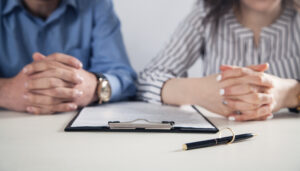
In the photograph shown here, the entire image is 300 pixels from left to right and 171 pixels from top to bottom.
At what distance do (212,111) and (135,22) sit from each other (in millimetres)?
994

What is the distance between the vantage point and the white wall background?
1672 mm

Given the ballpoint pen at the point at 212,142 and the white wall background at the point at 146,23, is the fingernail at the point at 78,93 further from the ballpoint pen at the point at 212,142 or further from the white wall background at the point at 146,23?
the white wall background at the point at 146,23

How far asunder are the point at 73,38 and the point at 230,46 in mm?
669

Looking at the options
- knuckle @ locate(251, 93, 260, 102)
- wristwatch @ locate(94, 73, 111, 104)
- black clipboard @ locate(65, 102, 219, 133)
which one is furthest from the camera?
wristwatch @ locate(94, 73, 111, 104)

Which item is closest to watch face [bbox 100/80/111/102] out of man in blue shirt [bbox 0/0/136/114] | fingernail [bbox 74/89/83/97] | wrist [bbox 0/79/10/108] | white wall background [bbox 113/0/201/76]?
man in blue shirt [bbox 0/0/136/114]

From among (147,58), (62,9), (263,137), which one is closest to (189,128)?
(263,137)

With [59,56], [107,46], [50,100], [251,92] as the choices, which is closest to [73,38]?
[107,46]

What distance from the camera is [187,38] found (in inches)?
46.6

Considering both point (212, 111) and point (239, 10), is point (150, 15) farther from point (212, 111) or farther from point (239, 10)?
point (212, 111)

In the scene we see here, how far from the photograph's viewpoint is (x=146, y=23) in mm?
1678

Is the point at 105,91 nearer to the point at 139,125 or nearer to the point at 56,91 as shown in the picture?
the point at 56,91

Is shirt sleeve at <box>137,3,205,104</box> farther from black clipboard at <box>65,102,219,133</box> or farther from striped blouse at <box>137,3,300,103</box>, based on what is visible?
black clipboard at <box>65,102,219,133</box>

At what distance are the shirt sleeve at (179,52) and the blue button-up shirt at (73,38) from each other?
0.08m

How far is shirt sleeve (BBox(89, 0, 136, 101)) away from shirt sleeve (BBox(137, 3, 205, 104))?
80 mm
